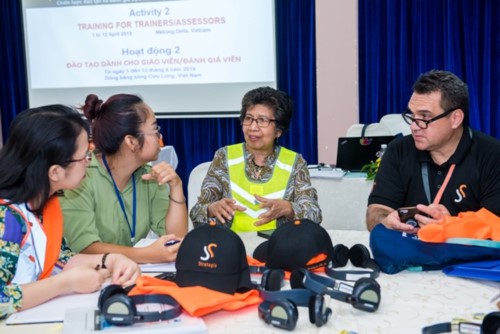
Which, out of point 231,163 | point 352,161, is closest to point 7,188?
point 231,163

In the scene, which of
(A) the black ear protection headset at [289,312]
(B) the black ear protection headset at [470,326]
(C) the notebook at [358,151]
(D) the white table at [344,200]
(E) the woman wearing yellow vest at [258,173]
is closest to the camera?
(B) the black ear protection headset at [470,326]

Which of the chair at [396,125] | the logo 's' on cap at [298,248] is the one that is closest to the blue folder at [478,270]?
the logo 's' on cap at [298,248]

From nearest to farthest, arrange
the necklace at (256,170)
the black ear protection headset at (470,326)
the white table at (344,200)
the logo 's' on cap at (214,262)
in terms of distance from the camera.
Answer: the black ear protection headset at (470,326)
the logo 's' on cap at (214,262)
the necklace at (256,170)
the white table at (344,200)

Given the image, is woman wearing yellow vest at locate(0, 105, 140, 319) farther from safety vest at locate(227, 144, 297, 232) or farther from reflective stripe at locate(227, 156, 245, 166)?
reflective stripe at locate(227, 156, 245, 166)

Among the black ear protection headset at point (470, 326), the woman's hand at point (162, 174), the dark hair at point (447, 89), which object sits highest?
the dark hair at point (447, 89)

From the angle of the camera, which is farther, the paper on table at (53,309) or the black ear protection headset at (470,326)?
the paper on table at (53,309)

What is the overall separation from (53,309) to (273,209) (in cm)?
A: 107

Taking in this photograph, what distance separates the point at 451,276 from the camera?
1.63 metres

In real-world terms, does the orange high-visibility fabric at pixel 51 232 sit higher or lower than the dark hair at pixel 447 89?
lower

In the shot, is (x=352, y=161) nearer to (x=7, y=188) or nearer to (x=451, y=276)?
(x=451, y=276)

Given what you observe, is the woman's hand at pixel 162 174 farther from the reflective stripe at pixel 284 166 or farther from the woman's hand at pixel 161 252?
the reflective stripe at pixel 284 166

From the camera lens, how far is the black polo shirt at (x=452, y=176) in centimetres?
219

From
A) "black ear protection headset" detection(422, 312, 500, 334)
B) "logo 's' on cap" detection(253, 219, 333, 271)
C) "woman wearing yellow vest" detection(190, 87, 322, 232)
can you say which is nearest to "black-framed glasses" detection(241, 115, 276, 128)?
"woman wearing yellow vest" detection(190, 87, 322, 232)

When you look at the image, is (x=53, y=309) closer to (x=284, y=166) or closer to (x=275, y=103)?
(x=284, y=166)
